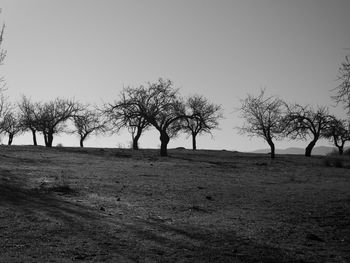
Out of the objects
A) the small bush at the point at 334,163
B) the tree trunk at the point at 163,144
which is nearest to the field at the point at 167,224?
the small bush at the point at 334,163

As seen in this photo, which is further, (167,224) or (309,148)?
(309,148)

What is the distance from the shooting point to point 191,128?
221ft

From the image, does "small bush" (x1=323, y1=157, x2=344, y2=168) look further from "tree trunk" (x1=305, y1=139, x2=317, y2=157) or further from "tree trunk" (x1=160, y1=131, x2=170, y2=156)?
"tree trunk" (x1=305, y1=139, x2=317, y2=157)

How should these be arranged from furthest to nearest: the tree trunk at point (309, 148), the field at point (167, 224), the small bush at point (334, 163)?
the tree trunk at point (309, 148) < the small bush at point (334, 163) < the field at point (167, 224)

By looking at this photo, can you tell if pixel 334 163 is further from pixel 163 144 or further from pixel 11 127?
pixel 11 127

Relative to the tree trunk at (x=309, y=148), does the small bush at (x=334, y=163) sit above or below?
below

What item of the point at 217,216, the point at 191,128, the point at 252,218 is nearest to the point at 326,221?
the point at 252,218

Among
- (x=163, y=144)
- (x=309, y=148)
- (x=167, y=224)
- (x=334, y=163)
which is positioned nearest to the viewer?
(x=167, y=224)

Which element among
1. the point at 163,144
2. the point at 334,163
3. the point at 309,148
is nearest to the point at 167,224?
the point at 334,163

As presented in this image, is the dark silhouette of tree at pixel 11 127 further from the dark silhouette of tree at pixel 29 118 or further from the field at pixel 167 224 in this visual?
the field at pixel 167 224

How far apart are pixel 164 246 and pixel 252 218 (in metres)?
3.86

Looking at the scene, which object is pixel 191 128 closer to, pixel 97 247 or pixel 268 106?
pixel 268 106

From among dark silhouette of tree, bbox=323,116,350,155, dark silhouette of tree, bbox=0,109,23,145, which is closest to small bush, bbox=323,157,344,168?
dark silhouette of tree, bbox=323,116,350,155

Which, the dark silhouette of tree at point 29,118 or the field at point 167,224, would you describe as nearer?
the field at point 167,224
